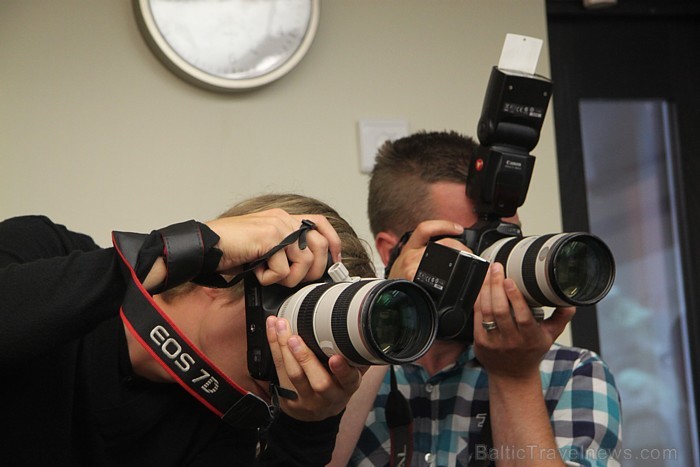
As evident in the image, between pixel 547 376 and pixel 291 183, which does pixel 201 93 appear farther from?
pixel 547 376

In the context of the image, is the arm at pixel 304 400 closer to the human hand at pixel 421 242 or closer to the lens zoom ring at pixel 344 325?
the lens zoom ring at pixel 344 325

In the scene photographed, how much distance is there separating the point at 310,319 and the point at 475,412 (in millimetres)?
462

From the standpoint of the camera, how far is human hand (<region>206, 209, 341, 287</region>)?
93cm

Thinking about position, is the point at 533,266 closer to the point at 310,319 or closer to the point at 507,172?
the point at 507,172

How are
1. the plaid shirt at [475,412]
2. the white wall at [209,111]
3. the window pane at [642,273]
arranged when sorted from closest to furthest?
the plaid shirt at [475,412]
the white wall at [209,111]
the window pane at [642,273]

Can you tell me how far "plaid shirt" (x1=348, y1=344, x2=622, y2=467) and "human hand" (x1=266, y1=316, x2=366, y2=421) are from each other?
1.05 ft

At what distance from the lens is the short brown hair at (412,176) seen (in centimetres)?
145

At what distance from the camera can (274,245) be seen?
3.12ft

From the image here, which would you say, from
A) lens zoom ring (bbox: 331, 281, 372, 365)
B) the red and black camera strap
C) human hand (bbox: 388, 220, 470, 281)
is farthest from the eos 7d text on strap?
human hand (bbox: 388, 220, 470, 281)

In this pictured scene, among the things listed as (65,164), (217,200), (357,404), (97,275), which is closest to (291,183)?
(217,200)

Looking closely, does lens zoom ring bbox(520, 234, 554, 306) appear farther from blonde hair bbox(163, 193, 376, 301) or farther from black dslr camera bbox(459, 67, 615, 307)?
blonde hair bbox(163, 193, 376, 301)

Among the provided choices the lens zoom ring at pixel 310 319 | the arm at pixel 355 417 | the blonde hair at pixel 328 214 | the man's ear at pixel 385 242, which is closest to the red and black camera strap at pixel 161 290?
the lens zoom ring at pixel 310 319

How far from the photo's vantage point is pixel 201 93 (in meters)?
1.85

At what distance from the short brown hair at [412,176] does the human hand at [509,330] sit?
27 centimetres
